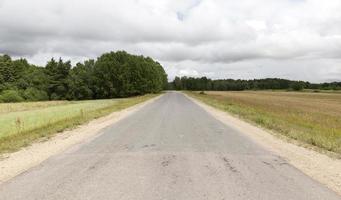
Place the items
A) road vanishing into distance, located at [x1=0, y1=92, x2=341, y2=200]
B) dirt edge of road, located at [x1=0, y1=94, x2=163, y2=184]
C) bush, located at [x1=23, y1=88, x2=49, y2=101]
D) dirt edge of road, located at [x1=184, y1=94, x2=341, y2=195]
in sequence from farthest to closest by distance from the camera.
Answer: bush, located at [x1=23, y1=88, x2=49, y2=101] → dirt edge of road, located at [x1=0, y1=94, x2=163, y2=184] → dirt edge of road, located at [x1=184, y1=94, x2=341, y2=195] → road vanishing into distance, located at [x1=0, y1=92, x2=341, y2=200]

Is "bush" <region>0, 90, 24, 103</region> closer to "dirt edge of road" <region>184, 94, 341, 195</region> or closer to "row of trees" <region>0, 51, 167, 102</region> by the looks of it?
"row of trees" <region>0, 51, 167, 102</region>

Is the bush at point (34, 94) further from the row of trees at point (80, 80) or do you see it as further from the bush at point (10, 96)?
the bush at point (10, 96)

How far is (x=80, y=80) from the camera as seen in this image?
8719cm

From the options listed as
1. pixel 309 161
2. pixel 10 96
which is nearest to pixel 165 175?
pixel 309 161

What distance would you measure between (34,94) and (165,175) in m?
80.6

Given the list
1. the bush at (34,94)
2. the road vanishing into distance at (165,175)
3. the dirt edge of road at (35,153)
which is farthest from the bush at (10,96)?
the road vanishing into distance at (165,175)

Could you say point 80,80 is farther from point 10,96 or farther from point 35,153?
point 35,153

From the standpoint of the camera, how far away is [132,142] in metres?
11.2

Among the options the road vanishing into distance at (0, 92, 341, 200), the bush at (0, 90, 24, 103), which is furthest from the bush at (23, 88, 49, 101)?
the road vanishing into distance at (0, 92, 341, 200)

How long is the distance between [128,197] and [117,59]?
8343 centimetres

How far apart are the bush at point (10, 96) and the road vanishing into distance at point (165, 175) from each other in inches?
2651

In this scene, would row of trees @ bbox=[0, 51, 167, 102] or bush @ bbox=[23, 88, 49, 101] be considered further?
row of trees @ bbox=[0, 51, 167, 102]

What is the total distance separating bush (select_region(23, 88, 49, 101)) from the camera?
79875 millimetres

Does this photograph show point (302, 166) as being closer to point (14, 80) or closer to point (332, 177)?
point (332, 177)
